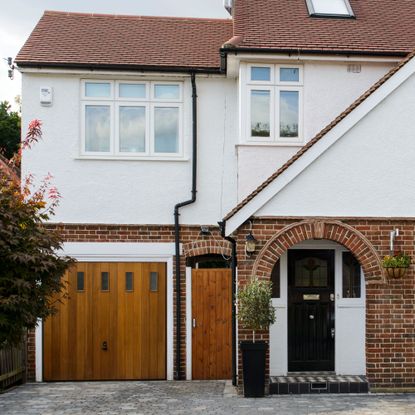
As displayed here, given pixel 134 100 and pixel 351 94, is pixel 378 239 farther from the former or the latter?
pixel 134 100

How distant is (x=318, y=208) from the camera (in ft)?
37.1

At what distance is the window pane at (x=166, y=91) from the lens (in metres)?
13.7

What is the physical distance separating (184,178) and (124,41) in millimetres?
3446

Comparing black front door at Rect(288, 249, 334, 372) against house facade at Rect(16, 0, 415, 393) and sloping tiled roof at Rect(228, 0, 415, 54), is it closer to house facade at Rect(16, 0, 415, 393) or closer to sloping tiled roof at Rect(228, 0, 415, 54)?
house facade at Rect(16, 0, 415, 393)

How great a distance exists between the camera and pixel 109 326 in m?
13.4

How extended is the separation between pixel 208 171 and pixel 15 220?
→ 5.04 meters

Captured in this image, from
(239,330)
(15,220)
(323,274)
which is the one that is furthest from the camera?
(323,274)

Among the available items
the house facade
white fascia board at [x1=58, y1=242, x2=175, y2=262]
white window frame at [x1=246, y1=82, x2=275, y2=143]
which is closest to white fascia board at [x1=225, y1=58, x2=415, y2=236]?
the house facade

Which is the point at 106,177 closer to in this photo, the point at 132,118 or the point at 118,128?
the point at 118,128

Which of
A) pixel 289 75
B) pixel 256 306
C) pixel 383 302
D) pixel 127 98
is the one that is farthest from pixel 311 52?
pixel 256 306

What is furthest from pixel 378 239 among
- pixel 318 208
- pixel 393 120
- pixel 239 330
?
pixel 239 330

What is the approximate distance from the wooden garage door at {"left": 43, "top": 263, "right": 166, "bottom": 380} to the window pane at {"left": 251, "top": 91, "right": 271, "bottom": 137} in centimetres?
337

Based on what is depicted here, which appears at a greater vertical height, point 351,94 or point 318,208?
point 351,94

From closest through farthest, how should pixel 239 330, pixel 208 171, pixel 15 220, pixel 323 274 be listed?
1. pixel 15 220
2. pixel 239 330
3. pixel 323 274
4. pixel 208 171
